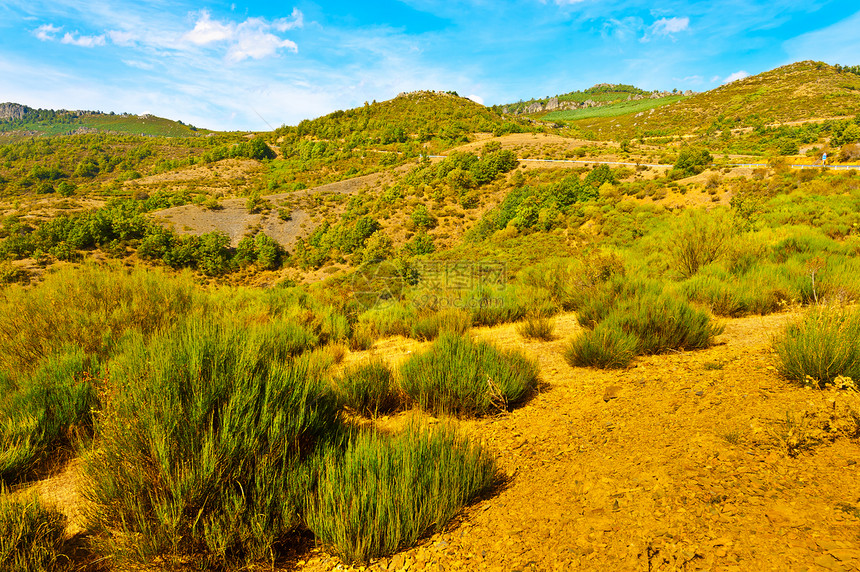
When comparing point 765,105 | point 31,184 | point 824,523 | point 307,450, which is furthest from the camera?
point 31,184

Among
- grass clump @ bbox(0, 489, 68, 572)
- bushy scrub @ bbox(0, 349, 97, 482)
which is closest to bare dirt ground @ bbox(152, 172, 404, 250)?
bushy scrub @ bbox(0, 349, 97, 482)

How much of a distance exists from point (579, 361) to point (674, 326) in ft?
4.98

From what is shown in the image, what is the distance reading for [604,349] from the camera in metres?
4.88

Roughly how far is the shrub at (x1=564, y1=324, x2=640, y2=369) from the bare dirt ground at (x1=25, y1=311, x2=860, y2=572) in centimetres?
86

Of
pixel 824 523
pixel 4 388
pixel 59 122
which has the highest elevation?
pixel 59 122

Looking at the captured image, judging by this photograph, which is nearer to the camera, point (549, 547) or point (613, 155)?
point (549, 547)

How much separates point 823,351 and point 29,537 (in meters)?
6.35

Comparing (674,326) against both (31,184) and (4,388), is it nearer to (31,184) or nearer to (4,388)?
(4,388)

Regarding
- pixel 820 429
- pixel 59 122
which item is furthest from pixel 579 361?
pixel 59 122

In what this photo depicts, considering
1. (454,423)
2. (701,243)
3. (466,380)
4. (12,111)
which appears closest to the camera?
(454,423)

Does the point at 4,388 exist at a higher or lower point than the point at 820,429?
lower

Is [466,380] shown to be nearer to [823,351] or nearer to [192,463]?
[192,463]

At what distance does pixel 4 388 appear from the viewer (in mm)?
3912

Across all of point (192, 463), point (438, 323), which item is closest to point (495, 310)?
point (438, 323)
